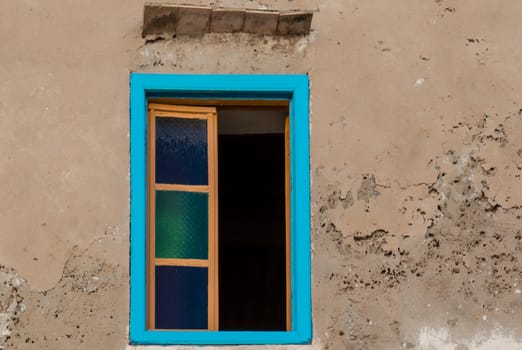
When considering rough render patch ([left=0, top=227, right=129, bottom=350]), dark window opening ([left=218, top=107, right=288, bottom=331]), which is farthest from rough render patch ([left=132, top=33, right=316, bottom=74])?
dark window opening ([left=218, top=107, right=288, bottom=331])

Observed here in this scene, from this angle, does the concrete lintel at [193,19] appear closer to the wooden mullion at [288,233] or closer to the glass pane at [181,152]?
the glass pane at [181,152]

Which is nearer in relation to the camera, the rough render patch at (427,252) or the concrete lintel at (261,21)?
the rough render patch at (427,252)

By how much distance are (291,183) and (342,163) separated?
0.26 m

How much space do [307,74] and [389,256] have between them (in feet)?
3.13

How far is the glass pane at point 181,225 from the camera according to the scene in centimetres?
741

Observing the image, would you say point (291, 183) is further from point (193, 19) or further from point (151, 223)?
point (193, 19)

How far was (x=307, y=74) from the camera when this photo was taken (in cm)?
754

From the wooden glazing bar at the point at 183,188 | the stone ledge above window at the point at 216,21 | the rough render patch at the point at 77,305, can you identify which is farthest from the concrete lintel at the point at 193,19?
the rough render patch at the point at 77,305

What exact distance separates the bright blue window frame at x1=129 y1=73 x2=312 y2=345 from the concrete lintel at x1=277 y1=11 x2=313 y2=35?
0.76ft

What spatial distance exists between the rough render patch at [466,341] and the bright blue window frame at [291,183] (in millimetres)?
543

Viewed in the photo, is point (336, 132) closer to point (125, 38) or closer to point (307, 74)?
point (307, 74)

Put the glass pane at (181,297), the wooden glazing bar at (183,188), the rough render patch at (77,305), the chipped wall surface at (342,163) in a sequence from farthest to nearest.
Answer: the wooden glazing bar at (183,188) < the glass pane at (181,297) < the chipped wall surface at (342,163) < the rough render patch at (77,305)

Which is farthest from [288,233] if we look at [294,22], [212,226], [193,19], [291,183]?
[193,19]

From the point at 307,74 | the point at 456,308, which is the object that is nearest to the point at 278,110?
the point at 307,74
